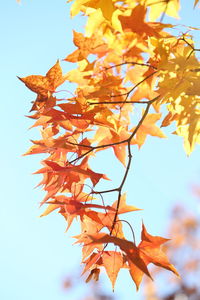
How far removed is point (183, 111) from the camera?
0.94 meters

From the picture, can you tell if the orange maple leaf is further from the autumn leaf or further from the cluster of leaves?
the autumn leaf

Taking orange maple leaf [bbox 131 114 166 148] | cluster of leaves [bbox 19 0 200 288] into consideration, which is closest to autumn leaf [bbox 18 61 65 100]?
cluster of leaves [bbox 19 0 200 288]

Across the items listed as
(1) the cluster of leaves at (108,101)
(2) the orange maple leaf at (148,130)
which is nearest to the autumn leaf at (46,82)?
(1) the cluster of leaves at (108,101)

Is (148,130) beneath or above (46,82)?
beneath

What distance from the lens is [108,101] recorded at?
3.22 ft

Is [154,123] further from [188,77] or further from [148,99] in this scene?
[188,77]

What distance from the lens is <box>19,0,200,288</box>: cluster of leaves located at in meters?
0.84

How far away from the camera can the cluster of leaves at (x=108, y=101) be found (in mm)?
839

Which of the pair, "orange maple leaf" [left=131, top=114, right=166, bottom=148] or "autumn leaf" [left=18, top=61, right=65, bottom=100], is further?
"orange maple leaf" [left=131, top=114, right=166, bottom=148]

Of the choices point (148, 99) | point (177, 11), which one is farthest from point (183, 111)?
point (177, 11)

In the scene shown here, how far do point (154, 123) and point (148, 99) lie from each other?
68mm

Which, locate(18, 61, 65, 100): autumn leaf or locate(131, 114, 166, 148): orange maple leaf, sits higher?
locate(18, 61, 65, 100): autumn leaf

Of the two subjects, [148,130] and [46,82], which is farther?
[148,130]

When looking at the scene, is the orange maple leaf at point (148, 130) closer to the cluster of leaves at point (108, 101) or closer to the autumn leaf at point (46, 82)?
the cluster of leaves at point (108, 101)
